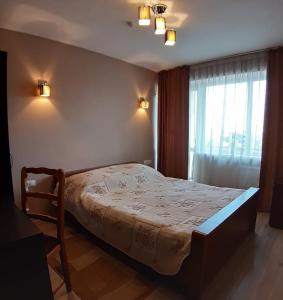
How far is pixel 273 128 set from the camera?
126 inches

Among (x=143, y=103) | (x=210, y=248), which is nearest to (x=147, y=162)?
(x=143, y=103)

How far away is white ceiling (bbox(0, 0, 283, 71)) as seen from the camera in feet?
6.74

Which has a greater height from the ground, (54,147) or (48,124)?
(48,124)

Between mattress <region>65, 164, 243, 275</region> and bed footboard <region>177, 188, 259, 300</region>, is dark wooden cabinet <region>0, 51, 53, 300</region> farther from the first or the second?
bed footboard <region>177, 188, 259, 300</region>

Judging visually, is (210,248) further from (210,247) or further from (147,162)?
(147,162)

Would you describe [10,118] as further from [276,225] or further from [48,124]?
[276,225]

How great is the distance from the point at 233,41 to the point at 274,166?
187cm

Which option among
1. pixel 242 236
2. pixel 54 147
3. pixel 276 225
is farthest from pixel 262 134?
pixel 54 147

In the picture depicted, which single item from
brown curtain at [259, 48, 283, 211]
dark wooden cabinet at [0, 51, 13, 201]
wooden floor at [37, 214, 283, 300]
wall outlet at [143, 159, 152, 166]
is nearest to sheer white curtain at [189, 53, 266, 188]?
brown curtain at [259, 48, 283, 211]

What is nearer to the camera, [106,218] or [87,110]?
[106,218]

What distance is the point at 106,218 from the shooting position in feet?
7.13

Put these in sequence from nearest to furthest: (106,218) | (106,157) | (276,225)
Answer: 1. (106,218)
2. (276,225)
3. (106,157)

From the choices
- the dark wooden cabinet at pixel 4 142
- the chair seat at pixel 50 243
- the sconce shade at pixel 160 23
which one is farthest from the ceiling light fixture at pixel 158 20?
the chair seat at pixel 50 243

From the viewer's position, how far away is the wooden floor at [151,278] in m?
1.73
